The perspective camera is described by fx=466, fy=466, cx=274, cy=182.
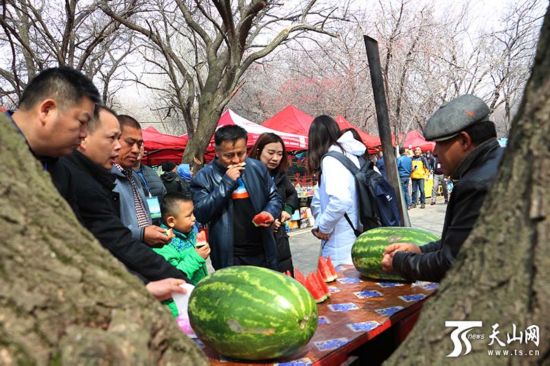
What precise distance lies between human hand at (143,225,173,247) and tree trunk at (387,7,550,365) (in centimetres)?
243

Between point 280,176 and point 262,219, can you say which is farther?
point 280,176

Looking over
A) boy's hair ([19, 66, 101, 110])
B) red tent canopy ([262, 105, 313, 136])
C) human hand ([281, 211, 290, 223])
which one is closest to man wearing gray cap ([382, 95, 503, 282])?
boy's hair ([19, 66, 101, 110])

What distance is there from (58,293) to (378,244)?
268 cm

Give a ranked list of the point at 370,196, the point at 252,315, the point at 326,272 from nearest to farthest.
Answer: the point at 252,315 < the point at 326,272 < the point at 370,196

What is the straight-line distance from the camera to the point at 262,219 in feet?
12.7

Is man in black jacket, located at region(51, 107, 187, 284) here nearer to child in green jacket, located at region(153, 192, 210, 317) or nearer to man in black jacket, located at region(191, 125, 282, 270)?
child in green jacket, located at region(153, 192, 210, 317)

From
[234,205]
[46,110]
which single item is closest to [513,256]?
[46,110]

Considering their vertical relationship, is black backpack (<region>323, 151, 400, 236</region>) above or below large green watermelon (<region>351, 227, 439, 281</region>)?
above

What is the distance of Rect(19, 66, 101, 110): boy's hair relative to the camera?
7.36 ft

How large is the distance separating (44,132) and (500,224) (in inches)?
78.0

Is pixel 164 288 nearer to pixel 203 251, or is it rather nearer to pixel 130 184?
pixel 203 251

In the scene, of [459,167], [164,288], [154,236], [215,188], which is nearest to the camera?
[164,288]

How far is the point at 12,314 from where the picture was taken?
0.83m

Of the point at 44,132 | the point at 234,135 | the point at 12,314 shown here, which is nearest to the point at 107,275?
the point at 12,314
